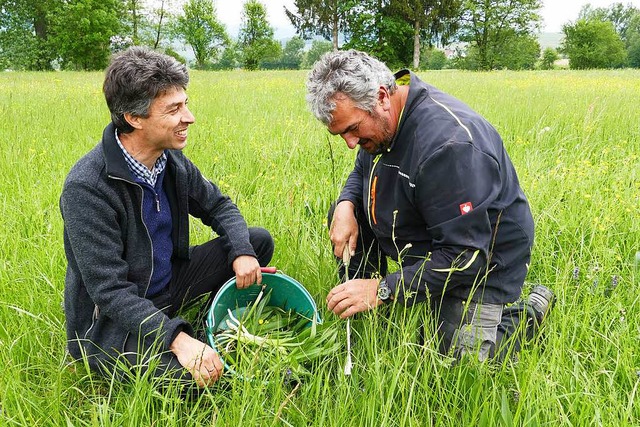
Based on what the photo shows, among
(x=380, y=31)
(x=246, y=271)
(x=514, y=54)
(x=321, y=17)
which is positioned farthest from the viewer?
(x=514, y=54)

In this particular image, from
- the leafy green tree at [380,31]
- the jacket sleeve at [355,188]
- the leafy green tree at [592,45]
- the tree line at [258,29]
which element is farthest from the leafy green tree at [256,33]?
the jacket sleeve at [355,188]

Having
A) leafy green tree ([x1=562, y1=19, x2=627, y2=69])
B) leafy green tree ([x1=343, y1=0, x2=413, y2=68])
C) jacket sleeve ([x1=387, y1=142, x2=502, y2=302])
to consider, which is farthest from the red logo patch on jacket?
leafy green tree ([x1=562, y1=19, x2=627, y2=69])

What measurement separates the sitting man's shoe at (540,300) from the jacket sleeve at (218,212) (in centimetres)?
125

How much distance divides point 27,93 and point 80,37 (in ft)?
98.0

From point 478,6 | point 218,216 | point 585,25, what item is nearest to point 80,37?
point 478,6

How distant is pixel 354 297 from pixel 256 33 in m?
56.2

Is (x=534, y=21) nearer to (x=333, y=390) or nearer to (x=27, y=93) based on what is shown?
(x=27, y=93)

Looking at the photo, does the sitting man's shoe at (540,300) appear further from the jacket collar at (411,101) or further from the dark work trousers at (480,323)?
the jacket collar at (411,101)

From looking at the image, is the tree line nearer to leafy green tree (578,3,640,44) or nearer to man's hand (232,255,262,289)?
man's hand (232,255,262,289)

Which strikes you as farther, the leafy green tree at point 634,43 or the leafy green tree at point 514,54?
the leafy green tree at point 634,43

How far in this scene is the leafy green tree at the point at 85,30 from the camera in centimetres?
3344

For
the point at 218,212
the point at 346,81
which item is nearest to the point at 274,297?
the point at 218,212

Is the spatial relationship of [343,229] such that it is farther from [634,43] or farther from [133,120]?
[634,43]

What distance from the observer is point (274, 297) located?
2.36 metres
